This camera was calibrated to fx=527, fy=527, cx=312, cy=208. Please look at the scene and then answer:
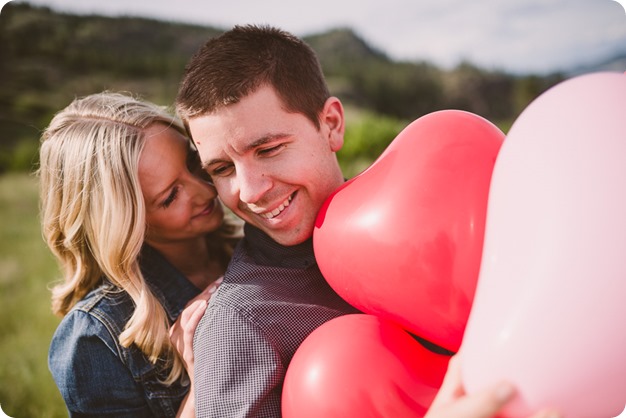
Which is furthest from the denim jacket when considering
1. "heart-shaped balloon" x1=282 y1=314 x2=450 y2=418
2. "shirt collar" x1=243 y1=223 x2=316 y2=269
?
"heart-shaped balloon" x1=282 y1=314 x2=450 y2=418

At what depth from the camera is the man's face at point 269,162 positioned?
1623 mm

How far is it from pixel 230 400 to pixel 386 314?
47 centimetres

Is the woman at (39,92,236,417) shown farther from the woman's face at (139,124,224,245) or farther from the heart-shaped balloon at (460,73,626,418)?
the heart-shaped balloon at (460,73,626,418)

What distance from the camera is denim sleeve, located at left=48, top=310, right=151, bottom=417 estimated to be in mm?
1920

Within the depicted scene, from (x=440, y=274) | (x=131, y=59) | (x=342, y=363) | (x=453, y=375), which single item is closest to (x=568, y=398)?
(x=453, y=375)

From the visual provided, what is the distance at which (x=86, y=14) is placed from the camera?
10391mm

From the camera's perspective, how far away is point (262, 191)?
164cm

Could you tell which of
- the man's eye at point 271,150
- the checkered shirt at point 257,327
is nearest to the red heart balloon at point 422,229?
the checkered shirt at point 257,327

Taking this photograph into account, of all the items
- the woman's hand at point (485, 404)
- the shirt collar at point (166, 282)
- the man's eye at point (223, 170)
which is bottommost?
the shirt collar at point (166, 282)

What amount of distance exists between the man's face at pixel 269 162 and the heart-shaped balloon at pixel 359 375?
0.46 meters

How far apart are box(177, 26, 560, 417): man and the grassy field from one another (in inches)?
46.8

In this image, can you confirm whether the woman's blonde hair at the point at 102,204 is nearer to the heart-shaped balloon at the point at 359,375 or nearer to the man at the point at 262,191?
the man at the point at 262,191

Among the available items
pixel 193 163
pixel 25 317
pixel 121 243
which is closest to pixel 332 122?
pixel 193 163

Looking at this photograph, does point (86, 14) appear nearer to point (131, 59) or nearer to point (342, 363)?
point (131, 59)
